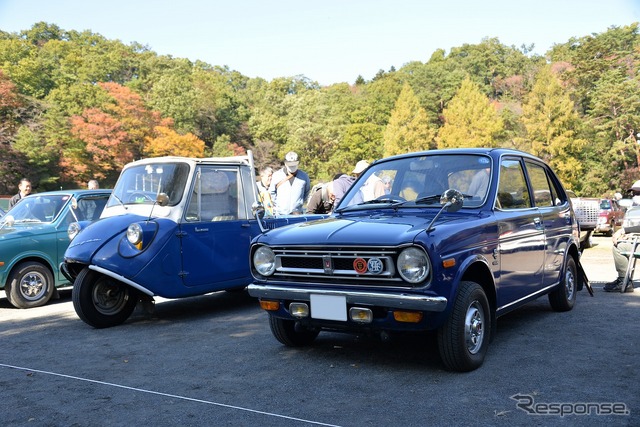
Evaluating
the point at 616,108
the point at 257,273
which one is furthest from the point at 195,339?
the point at 616,108

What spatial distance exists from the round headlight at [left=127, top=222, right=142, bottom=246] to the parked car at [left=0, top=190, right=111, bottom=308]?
8.38 feet

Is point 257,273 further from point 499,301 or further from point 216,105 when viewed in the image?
point 216,105

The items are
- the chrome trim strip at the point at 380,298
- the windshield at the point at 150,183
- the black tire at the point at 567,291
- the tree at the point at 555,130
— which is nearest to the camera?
the chrome trim strip at the point at 380,298

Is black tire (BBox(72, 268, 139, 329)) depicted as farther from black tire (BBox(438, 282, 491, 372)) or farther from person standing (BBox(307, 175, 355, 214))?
black tire (BBox(438, 282, 491, 372))

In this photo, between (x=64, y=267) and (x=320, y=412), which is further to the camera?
(x=64, y=267)

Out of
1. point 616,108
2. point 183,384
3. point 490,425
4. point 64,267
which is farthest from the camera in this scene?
point 616,108

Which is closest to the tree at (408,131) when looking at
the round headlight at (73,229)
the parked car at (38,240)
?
the parked car at (38,240)

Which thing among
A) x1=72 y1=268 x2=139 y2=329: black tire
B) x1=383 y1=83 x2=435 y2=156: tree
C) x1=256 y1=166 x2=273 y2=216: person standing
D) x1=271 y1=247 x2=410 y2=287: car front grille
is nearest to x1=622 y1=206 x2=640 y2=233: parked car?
x1=271 y1=247 x2=410 y2=287: car front grille

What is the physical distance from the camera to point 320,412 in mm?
3953

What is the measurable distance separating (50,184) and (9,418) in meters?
50.8

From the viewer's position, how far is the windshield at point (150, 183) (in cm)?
749

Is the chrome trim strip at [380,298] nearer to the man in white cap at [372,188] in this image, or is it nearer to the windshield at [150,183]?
the man in white cap at [372,188]

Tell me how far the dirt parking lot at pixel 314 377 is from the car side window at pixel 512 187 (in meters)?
1.35

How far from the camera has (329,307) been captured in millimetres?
4711
